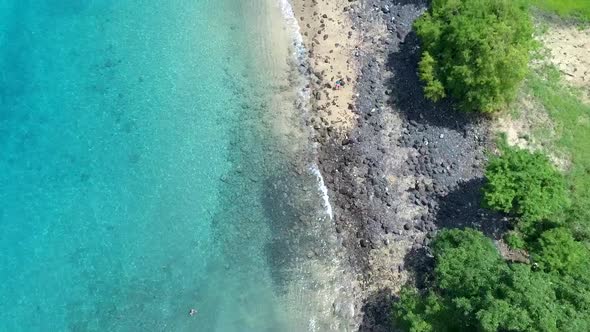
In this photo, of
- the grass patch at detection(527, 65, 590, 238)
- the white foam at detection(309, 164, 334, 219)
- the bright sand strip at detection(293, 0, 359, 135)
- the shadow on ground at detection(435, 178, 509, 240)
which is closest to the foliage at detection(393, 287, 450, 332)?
the shadow on ground at detection(435, 178, 509, 240)

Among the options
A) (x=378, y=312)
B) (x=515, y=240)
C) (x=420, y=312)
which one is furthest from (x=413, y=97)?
(x=420, y=312)

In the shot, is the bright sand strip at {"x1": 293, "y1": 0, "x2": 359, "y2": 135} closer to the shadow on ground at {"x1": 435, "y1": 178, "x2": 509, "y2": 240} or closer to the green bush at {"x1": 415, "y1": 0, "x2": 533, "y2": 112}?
the green bush at {"x1": 415, "y1": 0, "x2": 533, "y2": 112}

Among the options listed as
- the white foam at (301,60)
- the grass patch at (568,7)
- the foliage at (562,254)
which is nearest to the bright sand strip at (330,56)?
the white foam at (301,60)

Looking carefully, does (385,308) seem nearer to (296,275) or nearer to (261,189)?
(296,275)

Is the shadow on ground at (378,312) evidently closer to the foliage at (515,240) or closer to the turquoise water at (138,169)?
the turquoise water at (138,169)

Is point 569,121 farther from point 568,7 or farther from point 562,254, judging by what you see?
point 562,254

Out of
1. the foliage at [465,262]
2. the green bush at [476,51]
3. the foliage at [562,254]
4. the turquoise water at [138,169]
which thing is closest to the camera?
the foliage at [465,262]
